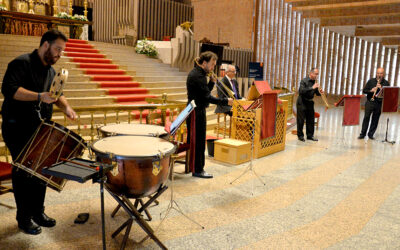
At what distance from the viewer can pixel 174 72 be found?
1050 cm

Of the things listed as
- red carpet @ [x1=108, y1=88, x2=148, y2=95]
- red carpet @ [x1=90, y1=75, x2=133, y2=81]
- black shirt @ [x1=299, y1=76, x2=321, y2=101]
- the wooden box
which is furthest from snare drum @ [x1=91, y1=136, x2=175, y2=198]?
red carpet @ [x1=90, y1=75, x2=133, y2=81]

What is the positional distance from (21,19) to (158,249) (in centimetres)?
962

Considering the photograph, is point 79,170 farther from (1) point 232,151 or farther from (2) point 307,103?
(2) point 307,103

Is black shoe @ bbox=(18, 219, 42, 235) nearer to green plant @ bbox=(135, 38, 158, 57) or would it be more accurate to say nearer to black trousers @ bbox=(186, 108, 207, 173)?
black trousers @ bbox=(186, 108, 207, 173)

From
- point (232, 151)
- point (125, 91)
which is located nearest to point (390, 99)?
point (232, 151)

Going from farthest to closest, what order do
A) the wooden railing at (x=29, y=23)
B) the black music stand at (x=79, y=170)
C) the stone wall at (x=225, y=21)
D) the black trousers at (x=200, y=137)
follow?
the stone wall at (x=225, y=21) → the wooden railing at (x=29, y=23) → the black trousers at (x=200, y=137) → the black music stand at (x=79, y=170)

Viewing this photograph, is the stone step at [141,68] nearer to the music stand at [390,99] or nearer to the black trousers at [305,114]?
the black trousers at [305,114]

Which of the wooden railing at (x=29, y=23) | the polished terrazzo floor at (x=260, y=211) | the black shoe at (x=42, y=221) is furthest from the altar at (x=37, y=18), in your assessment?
the black shoe at (x=42, y=221)

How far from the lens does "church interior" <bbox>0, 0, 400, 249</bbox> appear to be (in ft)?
7.98

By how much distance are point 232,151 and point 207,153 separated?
2.58 ft

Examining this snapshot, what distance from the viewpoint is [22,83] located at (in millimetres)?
2502

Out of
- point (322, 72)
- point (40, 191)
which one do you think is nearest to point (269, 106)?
point (40, 191)

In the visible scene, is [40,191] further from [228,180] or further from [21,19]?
[21,19]

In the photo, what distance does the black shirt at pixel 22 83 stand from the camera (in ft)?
8.12
